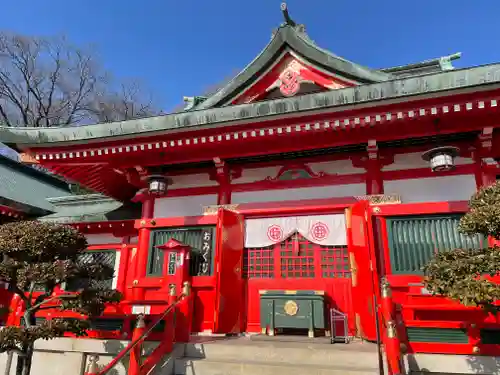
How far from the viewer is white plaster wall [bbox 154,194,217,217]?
8.73 meters

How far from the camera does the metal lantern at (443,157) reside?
665 centimetres

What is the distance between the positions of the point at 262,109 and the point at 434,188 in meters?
3.96

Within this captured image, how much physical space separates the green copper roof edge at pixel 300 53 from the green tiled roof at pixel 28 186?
23.9ft

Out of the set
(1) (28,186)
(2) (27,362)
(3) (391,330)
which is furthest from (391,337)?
(1) (28,186)

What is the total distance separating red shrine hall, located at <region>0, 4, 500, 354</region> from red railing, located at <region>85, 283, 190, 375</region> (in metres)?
0.90

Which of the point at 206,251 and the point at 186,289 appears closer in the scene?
the point at 186,289

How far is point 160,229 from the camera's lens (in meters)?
8.77

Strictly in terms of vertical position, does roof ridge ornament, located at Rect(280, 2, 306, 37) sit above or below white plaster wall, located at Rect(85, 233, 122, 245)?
above

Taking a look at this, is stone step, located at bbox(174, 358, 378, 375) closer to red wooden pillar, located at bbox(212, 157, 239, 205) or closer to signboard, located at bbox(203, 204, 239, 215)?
signboard, located at bbox(203, 204, 239, 215)

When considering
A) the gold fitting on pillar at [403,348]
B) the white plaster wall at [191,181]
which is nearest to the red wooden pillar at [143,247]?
the white plaster wall at [191,181]

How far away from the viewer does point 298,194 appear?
26.6 ft

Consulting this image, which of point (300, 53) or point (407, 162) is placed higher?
point (300, 53)

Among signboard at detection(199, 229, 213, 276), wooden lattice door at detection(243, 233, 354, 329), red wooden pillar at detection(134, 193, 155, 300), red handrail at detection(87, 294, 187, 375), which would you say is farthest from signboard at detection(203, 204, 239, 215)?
red handrail at detection(87, 294, 187, 375)

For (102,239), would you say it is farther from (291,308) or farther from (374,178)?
→ (374,178)
